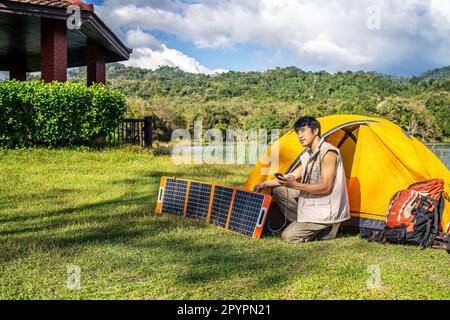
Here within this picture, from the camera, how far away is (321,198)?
5.56 m

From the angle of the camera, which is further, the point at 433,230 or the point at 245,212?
the point at 245,212

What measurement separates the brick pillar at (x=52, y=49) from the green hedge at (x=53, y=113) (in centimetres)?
152

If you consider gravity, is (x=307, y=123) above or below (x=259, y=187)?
above

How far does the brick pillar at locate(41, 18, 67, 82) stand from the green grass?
7.84m

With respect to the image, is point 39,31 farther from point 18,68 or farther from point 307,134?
point 307,134

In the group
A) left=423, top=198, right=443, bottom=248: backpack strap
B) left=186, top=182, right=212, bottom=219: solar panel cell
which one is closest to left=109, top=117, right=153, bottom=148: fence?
left=186, top=182, right=212, bottom=219: solar panel cell

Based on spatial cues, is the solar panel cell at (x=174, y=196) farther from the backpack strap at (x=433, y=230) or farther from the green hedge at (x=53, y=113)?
the green hedge at (x=53, y=113)

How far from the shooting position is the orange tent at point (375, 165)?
6.00 m

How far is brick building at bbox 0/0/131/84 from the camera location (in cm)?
1368

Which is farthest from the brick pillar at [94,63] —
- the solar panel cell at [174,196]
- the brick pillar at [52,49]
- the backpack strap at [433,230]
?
the backpack strap at [433,230]

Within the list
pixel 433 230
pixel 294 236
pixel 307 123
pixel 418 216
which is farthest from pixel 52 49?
pixel 433 230

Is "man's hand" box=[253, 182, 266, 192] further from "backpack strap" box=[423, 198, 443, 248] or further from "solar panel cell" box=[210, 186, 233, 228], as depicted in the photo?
"backpack strap" box=[423, 198, 443, 248]

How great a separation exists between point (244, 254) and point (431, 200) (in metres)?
2.18

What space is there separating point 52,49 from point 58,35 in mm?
476
